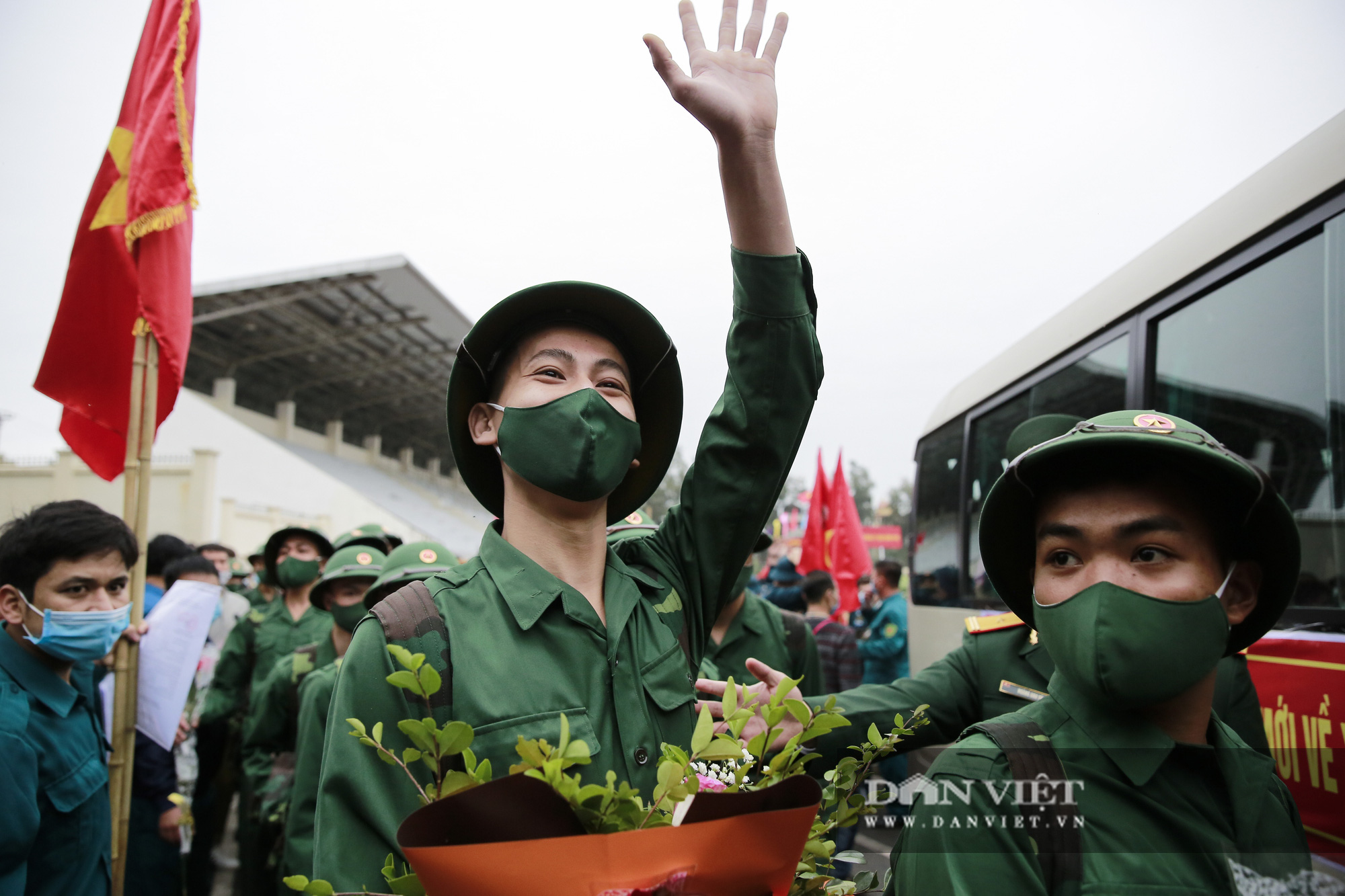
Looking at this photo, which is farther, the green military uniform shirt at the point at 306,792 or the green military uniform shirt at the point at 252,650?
the green military uniform shirt at the point at 252,650

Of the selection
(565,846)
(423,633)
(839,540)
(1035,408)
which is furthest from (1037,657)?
(839,540)

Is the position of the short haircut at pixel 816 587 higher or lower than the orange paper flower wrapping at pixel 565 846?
lower

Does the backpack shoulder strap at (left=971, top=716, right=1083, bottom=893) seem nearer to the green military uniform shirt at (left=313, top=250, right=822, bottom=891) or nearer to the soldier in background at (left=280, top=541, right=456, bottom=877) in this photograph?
the green military uniform shirt at (left=313, top=250, right=822, bottom=891)

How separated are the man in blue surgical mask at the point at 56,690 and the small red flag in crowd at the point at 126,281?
87cm

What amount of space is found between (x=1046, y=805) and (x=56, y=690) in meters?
3.07

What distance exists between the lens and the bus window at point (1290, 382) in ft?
8.86

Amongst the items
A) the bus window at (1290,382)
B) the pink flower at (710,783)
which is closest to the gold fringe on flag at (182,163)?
the pink flower at (710,783)

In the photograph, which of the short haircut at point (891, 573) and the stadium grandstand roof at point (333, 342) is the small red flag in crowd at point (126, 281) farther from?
the stadium grandstand roof at point (333, 342)

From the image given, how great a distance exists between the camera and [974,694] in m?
2.73

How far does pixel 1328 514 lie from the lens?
270cm

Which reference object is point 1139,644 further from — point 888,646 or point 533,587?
point 888,646

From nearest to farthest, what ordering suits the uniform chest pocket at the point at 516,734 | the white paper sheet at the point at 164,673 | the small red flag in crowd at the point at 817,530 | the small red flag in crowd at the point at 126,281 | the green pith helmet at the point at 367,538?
the uniform chest pocket at the point at 516,734 < the white paper sheet at the point at 164,673 < the small red flag in crowd at the point at 126,281 < the green pith helmet at the point at 367,538 < the small red flag in crowd at the point at 817,530

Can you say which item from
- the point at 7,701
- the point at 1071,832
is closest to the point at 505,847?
the point at 1071,832

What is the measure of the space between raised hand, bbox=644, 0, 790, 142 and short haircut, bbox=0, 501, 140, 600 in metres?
2.74
